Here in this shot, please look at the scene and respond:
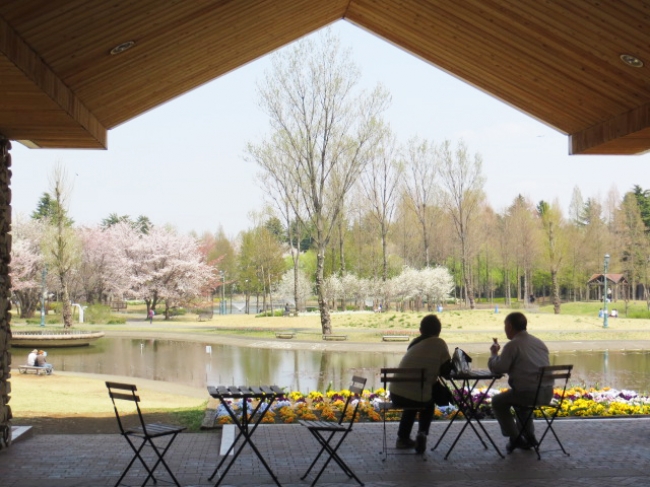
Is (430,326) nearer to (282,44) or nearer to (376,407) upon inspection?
(376,407)

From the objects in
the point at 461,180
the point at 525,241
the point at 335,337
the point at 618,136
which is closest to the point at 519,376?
the point at 618,136

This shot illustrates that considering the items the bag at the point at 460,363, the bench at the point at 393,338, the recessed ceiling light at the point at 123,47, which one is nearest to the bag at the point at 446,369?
the bag at the point at 460,363

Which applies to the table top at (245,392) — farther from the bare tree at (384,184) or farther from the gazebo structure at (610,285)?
the gazebo structure at (610,285)

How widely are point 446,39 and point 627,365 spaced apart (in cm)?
1664

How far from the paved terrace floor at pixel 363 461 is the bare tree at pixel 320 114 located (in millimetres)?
24016

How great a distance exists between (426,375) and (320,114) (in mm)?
26596

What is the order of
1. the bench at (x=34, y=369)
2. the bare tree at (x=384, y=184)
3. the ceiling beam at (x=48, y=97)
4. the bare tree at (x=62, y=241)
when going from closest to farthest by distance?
the ceiling beam at (x=48, y=97) → the bench at (x=34, y=369) → the bare tree at (x=62, y=241) → the bare tree at (x=384, y=184)

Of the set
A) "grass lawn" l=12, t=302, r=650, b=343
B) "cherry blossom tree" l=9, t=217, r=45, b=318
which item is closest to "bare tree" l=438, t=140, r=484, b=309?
"grass lawn" l=12, t=302, r=650, b=343

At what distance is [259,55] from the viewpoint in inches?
388

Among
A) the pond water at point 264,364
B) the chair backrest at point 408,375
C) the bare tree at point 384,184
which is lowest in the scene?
the pond water at point 264,364

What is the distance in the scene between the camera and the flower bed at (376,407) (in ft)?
30.8

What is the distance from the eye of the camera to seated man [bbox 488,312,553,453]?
7340mm

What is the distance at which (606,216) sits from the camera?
6266 centimetres

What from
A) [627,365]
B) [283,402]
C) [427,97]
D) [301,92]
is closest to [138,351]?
[301,92]
